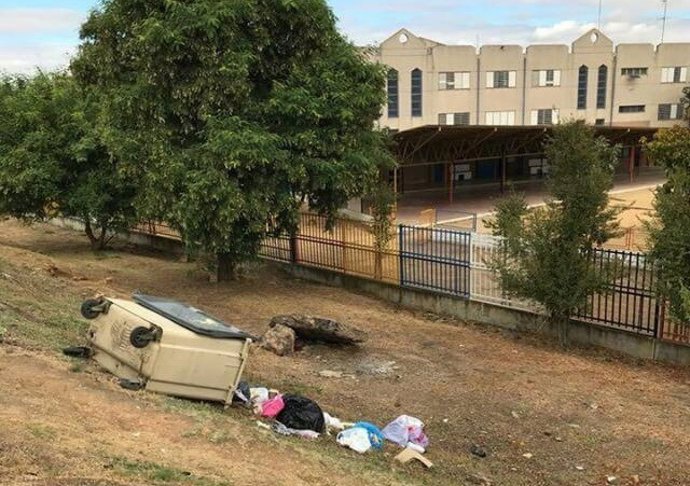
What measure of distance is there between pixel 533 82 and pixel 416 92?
35.6 ft

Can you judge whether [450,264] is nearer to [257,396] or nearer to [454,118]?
[257,396]

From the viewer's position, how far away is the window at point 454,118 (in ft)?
171

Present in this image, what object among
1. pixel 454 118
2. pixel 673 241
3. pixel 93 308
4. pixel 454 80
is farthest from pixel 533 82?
pixel 93 308

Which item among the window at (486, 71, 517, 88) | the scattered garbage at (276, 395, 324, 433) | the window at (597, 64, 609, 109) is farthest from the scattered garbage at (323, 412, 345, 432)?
the window at (597, 64, 609, 109)

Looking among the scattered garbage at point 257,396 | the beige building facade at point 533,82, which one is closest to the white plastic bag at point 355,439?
the scattered garbage at point 257,396

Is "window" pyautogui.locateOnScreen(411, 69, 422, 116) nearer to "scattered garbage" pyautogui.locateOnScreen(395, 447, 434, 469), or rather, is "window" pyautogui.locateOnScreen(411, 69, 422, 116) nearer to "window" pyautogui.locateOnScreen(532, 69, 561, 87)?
"window" pyautogui.locateOnScreen(532, 69, 561, 87)

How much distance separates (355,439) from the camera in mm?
6797

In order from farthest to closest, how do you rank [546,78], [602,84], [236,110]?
[602,84] → [546,78] → [236,110]

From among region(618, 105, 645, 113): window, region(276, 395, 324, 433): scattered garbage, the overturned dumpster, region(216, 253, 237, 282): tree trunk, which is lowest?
region(216, 253, 237, 282): tree trunk

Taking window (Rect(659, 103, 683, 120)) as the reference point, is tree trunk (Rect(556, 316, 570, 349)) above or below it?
below

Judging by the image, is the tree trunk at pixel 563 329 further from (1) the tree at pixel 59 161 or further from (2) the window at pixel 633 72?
(2) the window at pixel 633 72

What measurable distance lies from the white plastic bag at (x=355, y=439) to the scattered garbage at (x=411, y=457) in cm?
35

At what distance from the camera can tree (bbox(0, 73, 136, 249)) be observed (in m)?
19.3

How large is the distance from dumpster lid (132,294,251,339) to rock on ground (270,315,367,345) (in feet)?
12.0
